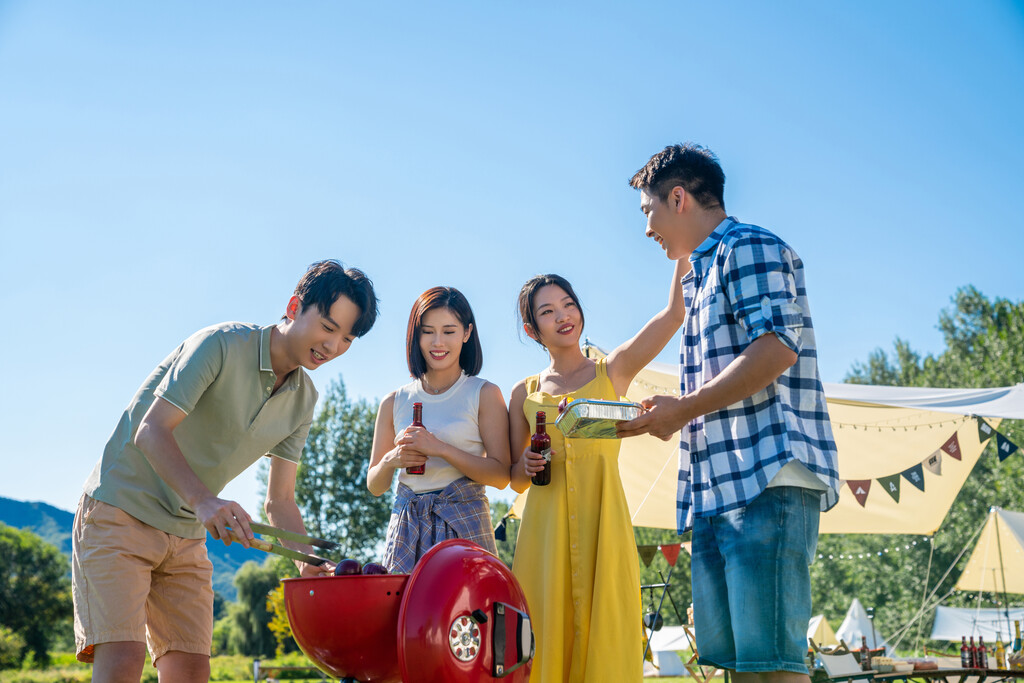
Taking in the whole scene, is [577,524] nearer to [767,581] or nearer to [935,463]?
[767,581]

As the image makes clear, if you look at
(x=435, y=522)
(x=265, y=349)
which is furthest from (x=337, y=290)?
(x=435, y=522)

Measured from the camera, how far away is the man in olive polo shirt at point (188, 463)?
269 centimetres

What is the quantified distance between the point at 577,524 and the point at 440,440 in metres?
0.65

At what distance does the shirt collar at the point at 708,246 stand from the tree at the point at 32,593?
121ft

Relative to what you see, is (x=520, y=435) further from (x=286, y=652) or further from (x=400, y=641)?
(x=286, y=652)

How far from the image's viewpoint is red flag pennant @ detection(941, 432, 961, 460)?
8.20 meters

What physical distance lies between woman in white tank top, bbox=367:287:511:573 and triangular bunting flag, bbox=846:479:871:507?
20.9ft

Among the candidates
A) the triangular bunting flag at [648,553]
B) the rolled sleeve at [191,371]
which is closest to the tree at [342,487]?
the triangular bunting flag at [648,553]

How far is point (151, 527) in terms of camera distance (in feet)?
9.48

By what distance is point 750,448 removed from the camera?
7.23 ft

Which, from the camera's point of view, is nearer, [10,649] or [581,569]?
[581,569]

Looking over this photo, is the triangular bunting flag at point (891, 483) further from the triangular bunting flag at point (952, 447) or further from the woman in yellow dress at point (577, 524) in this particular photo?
the woman in yellow dress at point (577, 524)

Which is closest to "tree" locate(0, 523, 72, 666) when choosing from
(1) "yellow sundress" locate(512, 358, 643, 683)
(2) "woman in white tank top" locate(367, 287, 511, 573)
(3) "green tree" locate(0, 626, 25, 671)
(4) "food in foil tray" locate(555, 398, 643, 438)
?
(3) "green tree" locate(0, 626, 25, 671)

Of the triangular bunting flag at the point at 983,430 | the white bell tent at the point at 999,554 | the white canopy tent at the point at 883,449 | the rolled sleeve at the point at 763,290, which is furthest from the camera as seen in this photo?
the white bell tent at the point at 999,554
